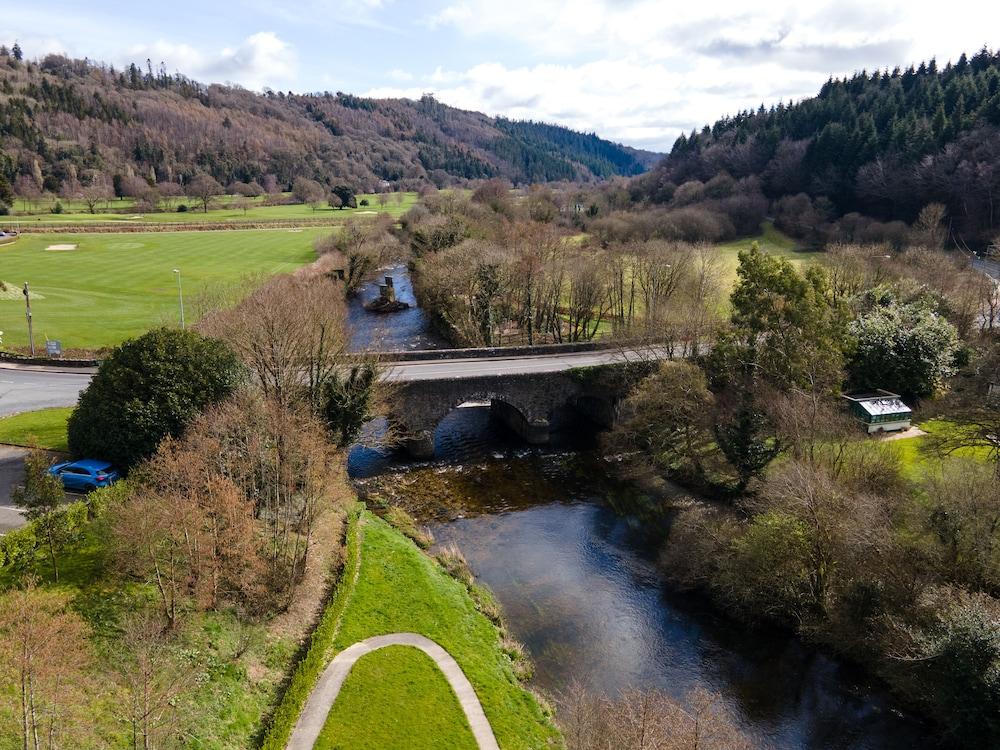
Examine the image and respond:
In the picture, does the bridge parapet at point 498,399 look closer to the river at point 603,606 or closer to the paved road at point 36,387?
the river at point 603,606

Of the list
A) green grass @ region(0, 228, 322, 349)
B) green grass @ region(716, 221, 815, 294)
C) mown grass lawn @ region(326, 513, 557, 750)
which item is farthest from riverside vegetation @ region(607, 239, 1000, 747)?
green grass @ region(0, 228, 322, 349)

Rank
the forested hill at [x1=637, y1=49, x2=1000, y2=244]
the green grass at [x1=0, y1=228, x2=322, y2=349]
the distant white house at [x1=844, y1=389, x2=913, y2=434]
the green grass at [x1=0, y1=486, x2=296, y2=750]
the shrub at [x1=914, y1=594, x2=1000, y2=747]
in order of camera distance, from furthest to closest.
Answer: the forested hill at [x1=637, y1=49, x2=1000, y2=244], the green grass at [x1=0, y1=228, x2=322, y2=349], the distant white house at [x1=844, y1=389, x2=913, y2=434], the shrub at [x1=914, y1=594, x2=1000, y2=747], the green grass at [x1=0, y1=486, x2=296, y2=750]

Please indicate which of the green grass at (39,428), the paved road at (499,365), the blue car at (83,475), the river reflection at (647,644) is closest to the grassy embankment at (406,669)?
the river reflection at (647,644)

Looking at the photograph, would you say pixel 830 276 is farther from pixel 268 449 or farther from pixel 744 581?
Result: pixel 268 449

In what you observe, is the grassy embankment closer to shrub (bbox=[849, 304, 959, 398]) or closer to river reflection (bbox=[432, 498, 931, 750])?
river reflection (bbox=[432, 498, 931, 750])

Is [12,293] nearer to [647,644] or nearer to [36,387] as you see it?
[36,387]

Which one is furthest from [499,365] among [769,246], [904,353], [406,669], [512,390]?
[769,246]
